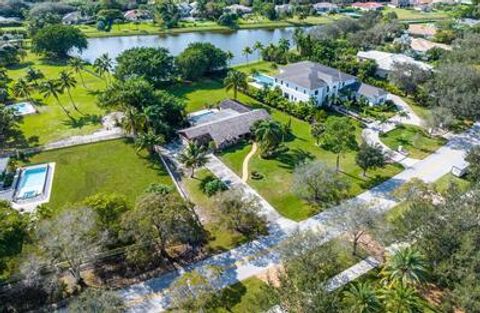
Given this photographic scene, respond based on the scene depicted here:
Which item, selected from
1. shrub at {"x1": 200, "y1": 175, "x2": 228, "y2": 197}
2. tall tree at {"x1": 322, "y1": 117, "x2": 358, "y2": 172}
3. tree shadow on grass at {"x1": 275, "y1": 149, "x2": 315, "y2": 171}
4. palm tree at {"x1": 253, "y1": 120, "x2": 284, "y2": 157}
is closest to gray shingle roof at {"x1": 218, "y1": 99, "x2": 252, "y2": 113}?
palm tree at {"x1": 253, "y1": 120, "x2": 284, "y2": 157}

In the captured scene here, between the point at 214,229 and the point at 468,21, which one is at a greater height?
the point at 468,21

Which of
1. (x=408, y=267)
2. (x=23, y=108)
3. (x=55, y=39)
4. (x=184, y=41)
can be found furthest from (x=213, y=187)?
(x=184, y=41)

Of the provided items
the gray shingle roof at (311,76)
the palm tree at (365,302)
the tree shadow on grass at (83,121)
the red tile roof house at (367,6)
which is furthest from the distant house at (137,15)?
the palm tree at (365,302)

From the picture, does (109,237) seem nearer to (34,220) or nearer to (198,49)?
(34,220)

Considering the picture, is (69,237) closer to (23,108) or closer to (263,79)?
(23,108)

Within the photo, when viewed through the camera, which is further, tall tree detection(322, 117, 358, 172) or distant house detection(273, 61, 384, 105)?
distant house detection(273, 61, 384, 105)

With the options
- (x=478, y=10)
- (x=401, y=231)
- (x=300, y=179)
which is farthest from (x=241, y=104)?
(x=478, y=10)

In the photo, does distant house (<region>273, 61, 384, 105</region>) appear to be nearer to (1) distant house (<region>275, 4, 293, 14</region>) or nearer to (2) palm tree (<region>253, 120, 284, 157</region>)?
(2) palm tree (<region>253, 120, 284, 157</region>)
